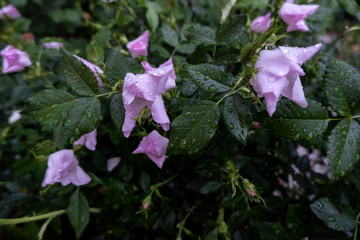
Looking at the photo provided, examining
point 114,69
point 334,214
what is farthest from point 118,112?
point 334,214

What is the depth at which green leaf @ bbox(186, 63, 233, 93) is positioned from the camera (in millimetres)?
567

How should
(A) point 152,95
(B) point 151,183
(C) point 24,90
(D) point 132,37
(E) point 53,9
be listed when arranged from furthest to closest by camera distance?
(E) point 53,9, (C) point 24,90, (D) point 132,37, (B) point 151,183, (A) point 152,95

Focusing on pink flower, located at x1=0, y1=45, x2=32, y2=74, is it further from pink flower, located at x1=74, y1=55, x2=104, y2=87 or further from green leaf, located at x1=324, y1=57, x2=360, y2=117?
green leaf, located at x1=324, y1=57, x2=360, y2=117

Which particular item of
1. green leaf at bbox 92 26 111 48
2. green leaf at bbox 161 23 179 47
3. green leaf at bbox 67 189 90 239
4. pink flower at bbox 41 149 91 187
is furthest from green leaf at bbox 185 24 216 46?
green leaf at bbox 67 189 90 239

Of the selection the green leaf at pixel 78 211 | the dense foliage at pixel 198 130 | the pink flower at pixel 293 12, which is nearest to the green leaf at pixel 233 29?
the dense foliage at pixel 198 130

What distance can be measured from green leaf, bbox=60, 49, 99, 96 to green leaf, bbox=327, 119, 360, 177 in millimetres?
551

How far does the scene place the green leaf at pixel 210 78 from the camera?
0.57 metres

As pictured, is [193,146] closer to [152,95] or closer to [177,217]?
[152,95]

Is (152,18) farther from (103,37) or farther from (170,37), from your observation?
(103,37)

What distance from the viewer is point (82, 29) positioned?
2.85 metres

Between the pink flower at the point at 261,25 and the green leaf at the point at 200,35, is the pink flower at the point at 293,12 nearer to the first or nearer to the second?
the pink flower at the point at 261,25

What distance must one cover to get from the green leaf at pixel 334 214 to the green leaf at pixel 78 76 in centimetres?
68

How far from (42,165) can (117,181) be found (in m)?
0.36

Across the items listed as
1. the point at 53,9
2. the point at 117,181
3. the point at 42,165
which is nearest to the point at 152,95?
the point at 117,181
